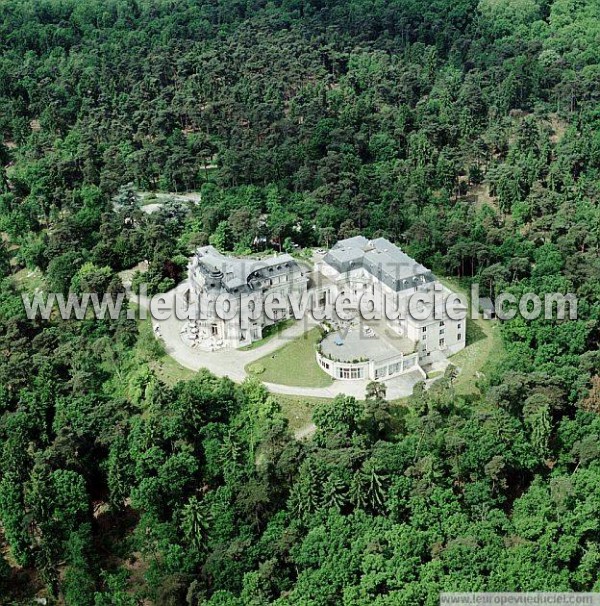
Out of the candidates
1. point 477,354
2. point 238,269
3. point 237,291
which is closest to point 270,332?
point 237,291

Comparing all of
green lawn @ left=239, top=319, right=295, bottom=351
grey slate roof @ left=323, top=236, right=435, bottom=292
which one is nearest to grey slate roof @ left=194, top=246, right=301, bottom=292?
green lawn @ left=239, top=319, right=295, bottom=351

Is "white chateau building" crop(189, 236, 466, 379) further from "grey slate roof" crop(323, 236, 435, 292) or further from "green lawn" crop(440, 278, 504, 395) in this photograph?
"green lawn" crop(440, 278, 504, 395)

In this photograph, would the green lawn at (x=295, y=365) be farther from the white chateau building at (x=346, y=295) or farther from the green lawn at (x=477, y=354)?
the green lawn at (x=477, y=354)

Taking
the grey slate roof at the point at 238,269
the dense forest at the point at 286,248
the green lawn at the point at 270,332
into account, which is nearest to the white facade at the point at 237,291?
the grey slate roof at the point at 238,269

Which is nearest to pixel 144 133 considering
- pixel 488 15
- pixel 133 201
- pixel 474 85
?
pixel 133 201

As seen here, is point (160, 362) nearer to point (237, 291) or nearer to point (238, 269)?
point (237, 291)

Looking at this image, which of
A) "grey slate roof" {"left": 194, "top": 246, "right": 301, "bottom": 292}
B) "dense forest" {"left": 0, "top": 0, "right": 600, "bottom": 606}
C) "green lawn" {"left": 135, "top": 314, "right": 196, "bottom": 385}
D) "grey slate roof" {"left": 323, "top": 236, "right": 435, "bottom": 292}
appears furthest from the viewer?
"grey slate roof" {"left": 194, "top": 246, "right": 301, "bottom": 292}
